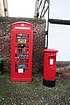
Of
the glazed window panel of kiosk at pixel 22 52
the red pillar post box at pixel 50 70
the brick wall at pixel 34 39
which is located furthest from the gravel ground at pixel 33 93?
the brick wall at pixel 34 39

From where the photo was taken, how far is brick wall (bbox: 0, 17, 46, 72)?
22.0 ft

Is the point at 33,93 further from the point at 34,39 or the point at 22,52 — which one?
the point at 34,39

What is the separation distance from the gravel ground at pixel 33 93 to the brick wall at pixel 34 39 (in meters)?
0.83

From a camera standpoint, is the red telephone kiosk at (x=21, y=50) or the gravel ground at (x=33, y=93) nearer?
the gravel ground at (x=33, y=93)

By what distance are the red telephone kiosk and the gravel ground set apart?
295 millimetres

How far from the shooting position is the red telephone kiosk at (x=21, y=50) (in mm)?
5930

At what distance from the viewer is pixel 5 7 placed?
530 inches

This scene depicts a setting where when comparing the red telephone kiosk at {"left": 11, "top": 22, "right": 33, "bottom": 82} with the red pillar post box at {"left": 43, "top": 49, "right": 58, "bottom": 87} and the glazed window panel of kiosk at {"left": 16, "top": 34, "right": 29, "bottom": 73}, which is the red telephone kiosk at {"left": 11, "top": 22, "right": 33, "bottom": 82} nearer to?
the glazed window panel of kiosk at {"left": 16, "top": 34, "right": 29, "bottom": 73}

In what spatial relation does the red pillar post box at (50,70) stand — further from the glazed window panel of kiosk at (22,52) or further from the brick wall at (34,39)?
the brick wall at (34,39)

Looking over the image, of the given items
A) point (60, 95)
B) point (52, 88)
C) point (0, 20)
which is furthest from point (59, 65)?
point (0, 20)

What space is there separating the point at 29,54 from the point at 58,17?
1541 millimetres

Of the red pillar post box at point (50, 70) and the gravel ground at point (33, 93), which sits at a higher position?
the red pillar post box at point (50, 70)

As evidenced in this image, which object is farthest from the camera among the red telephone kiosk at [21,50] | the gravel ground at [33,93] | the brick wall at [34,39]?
the brick wall at [34,39]

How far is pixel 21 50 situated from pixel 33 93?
142cm
